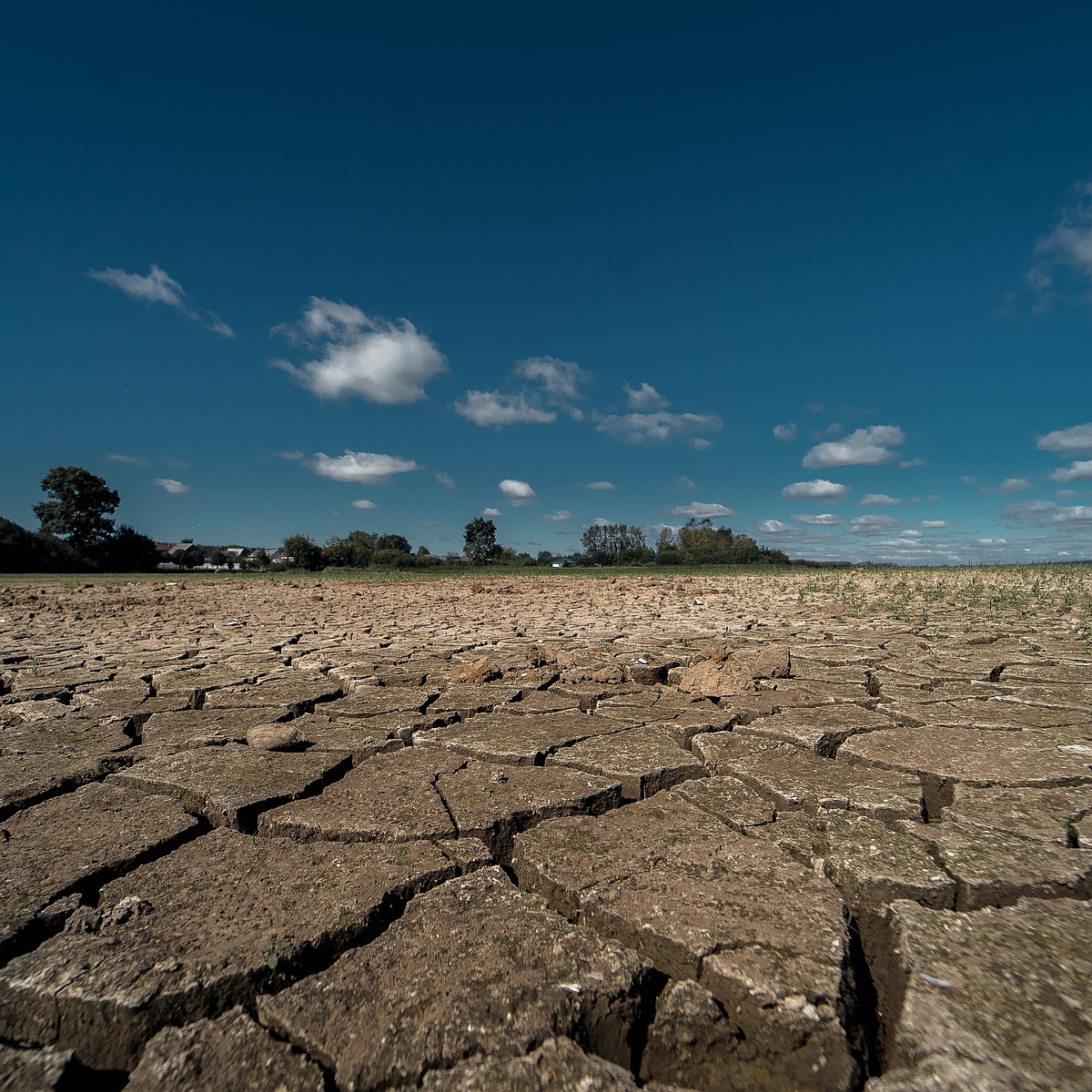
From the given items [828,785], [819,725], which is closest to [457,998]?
[828,785]

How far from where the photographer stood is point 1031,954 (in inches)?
40.4

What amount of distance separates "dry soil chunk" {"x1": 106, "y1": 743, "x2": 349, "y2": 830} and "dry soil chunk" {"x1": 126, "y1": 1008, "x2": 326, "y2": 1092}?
78 centimetres

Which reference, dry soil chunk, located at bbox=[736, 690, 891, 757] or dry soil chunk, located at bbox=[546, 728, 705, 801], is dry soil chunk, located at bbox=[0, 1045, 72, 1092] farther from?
dry soil chunk, located at bbox=[736, 690, 891, 757]

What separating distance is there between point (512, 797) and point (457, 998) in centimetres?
74

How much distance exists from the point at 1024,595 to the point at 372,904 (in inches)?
354

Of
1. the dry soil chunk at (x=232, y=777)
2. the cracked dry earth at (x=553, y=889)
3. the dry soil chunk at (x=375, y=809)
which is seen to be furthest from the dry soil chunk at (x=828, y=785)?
the dry soil chunk at (x=232, y=777)

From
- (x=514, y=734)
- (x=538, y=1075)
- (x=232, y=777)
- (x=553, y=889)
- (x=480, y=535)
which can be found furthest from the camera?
(x=480, y=535)

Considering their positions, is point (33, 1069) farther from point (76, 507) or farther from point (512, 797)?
point (76, 507)

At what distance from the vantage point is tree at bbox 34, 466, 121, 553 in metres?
36.6

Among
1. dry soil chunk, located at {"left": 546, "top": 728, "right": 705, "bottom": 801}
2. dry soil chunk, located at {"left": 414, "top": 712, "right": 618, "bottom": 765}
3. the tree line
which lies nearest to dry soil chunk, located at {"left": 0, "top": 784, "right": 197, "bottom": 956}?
dry soil chunk, located at {"left": 414, "top": 712, "right": 618, "bottom": 765}

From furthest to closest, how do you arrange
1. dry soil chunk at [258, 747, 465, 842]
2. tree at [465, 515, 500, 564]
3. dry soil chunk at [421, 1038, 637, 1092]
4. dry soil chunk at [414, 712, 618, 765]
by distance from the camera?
tree at [465, 515, 500, 564] → dry soil chunk at [414, 712, 618, 765] → dry soil chunk at [258, 747, 465, 842] → dry soil chunk at [421, 1038, 637, 1092]

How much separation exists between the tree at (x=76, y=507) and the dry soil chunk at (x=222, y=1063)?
4370 cm

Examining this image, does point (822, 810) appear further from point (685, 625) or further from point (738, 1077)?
point (685, 625)

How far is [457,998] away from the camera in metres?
0.96
